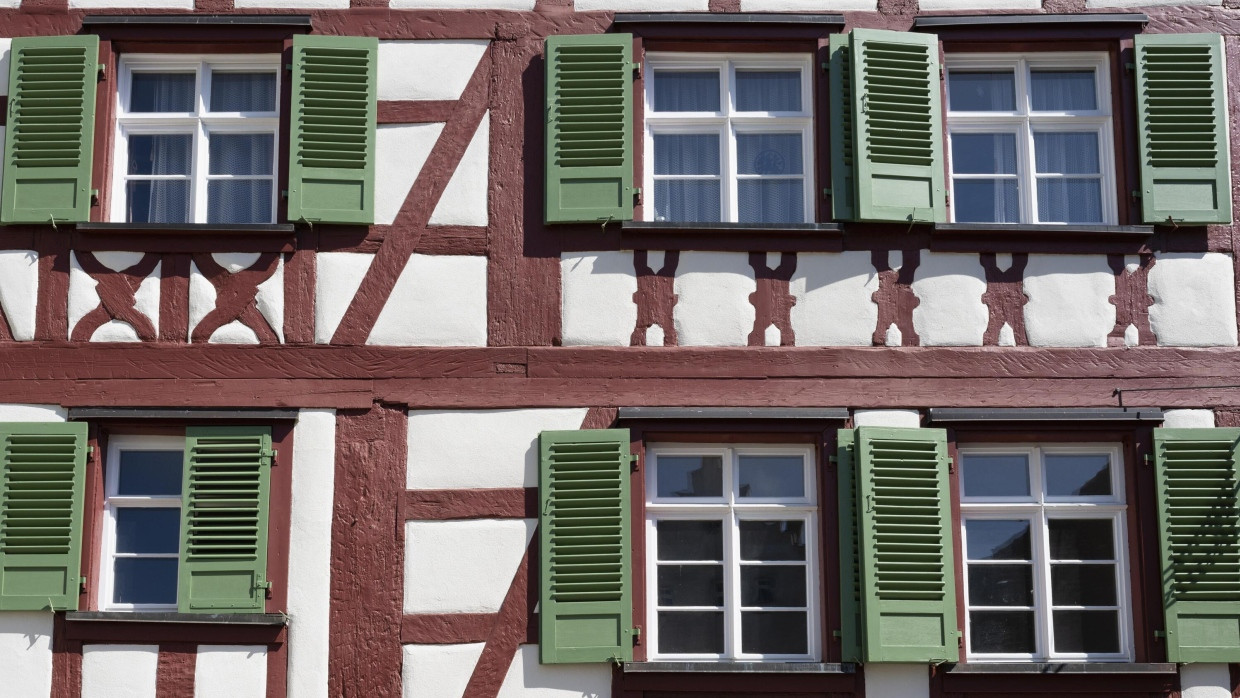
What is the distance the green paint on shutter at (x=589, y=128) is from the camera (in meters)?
8.61

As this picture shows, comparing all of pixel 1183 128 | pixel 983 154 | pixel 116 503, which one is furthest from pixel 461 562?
pixel 1183 128

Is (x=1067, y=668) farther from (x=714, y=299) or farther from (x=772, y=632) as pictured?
(x=714, y=299)

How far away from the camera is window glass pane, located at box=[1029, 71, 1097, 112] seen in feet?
29.9

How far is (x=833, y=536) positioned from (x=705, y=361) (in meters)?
1.24

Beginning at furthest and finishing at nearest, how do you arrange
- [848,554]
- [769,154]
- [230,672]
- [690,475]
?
[769,154]
[690,475]
[848,554]
[230,672]

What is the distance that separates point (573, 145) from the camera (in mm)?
A: 8680

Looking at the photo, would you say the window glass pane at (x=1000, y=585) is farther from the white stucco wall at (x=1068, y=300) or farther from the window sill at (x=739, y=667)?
the white stucco wall at (x=1068, y=300)

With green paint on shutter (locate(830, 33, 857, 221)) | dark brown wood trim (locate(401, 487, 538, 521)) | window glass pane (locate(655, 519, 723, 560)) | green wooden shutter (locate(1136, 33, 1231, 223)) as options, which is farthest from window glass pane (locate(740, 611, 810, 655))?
green wooden shutter (locate(1136, 33, 1231, 223))

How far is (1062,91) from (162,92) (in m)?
5.60

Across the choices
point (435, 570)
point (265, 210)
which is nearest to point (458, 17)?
point (265, 210)

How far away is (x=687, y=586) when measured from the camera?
27.5 feet

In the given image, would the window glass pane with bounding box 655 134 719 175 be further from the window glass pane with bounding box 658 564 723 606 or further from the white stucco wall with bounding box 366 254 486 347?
the window glass pane with bounding box 658 564 723 606

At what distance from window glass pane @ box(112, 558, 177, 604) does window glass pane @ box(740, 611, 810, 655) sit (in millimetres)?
3276

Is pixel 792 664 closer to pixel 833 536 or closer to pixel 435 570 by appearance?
pixel 833 536
